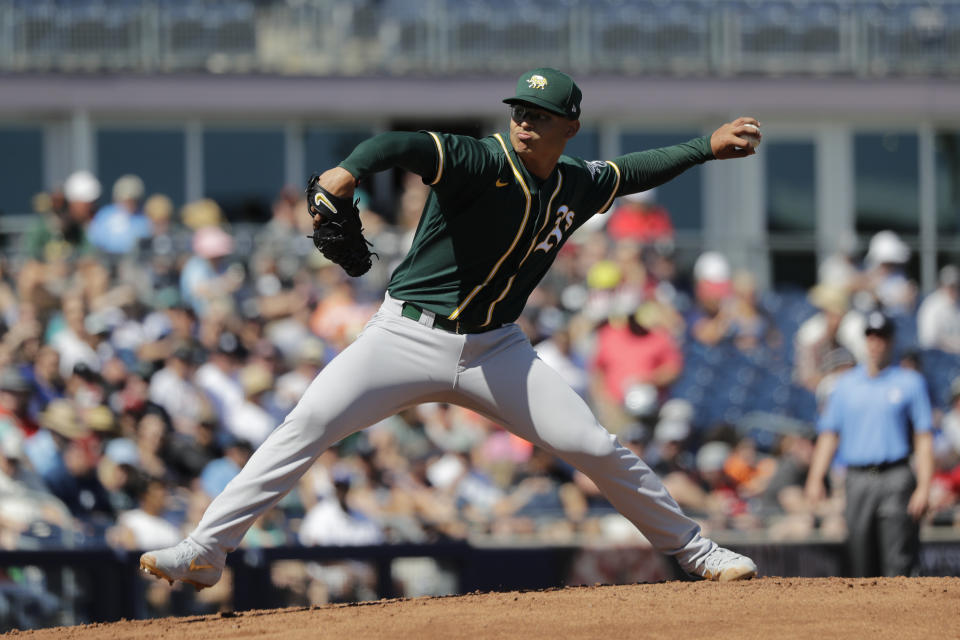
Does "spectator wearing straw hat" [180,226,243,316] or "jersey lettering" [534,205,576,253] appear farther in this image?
"spectator wearing straw hat" [180,226,243,316]

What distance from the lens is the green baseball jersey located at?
5074mm

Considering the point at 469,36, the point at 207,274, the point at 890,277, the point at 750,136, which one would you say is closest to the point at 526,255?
the point at 750,136

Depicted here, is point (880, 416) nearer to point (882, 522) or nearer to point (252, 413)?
point (882, 522)

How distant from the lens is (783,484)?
395 inches

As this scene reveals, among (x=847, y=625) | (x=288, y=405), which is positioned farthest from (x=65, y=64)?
(x=847, y=625)

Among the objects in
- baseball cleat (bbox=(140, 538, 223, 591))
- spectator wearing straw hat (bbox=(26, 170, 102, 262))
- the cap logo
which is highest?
the cap logo

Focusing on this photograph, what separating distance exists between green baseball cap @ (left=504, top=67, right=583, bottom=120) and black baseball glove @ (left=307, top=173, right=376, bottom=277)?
787mm

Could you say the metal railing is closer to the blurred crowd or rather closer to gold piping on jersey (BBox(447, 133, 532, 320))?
the blurred crowd

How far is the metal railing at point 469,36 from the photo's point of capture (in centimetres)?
1750

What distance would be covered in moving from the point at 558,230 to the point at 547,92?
0.58 meters

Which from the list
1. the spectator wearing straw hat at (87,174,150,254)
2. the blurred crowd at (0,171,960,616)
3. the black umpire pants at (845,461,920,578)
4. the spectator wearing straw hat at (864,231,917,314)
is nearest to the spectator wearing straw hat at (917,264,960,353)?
the blurred crowd at (0,171,960,616)

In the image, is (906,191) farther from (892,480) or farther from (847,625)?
(847,625)

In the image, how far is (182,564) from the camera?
5.21 m

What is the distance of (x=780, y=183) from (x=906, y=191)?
1.65 m
